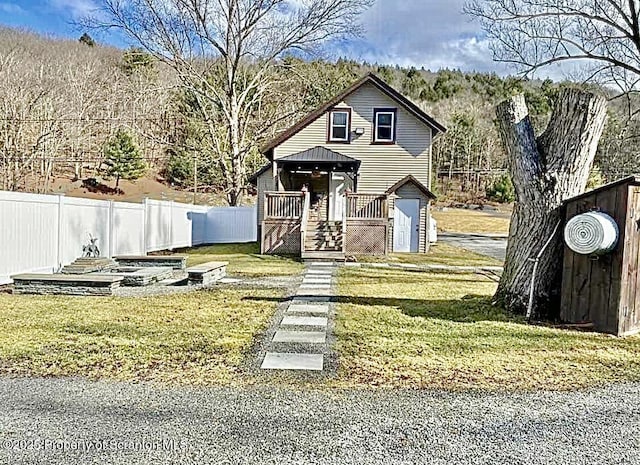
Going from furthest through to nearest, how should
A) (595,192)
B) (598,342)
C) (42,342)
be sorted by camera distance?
(595,192) < (598,342) < (42,342)

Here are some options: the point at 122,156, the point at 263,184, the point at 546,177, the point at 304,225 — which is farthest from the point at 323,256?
the point at 122,156

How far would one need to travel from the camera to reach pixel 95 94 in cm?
3384

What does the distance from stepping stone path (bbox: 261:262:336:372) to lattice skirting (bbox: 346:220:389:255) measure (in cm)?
713

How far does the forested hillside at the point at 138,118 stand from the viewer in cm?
2744

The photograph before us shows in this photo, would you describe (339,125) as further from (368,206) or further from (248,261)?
(248,261)

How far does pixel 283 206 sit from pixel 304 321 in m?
10.5

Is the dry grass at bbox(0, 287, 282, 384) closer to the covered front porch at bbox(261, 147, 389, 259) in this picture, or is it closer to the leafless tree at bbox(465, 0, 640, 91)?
the covered front porch at bbox(261, 147, 389, 259)

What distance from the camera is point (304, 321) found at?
20.8ft

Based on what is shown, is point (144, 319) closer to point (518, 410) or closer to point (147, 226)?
point (518, 410)

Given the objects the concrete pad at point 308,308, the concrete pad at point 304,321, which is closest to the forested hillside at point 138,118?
the concrete pad at point 308,308

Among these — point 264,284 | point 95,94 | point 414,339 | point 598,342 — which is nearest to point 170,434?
point 414,339

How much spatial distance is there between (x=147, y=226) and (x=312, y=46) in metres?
13.0

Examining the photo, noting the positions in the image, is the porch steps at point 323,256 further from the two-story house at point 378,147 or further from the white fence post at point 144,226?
the white fence post at point 144,226

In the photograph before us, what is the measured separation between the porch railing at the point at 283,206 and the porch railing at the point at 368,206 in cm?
157
